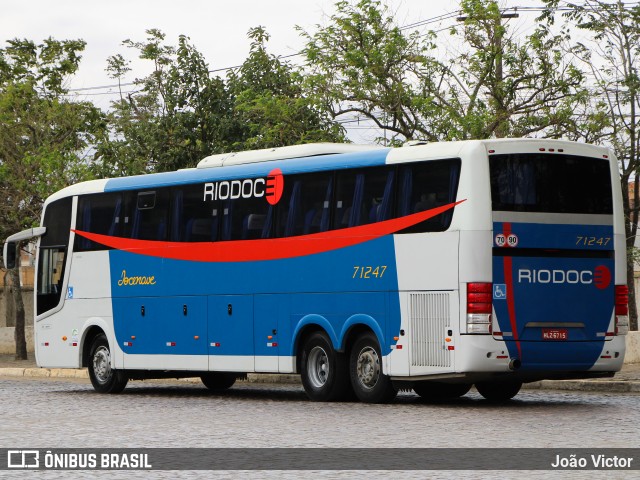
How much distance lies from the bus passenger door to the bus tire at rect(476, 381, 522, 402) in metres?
3.64

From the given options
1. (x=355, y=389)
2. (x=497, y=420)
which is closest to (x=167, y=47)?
(x=355, y=389)

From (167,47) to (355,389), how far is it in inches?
813

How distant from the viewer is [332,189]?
1978 centimetres

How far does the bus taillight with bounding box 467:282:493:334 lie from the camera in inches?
692

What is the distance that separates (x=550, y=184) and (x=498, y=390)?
3.68 metres

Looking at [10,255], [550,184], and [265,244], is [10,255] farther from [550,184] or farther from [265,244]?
[550,184]

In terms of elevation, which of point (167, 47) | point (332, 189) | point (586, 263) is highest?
point (167, 47)

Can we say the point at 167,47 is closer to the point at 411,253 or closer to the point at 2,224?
the point at 2,224

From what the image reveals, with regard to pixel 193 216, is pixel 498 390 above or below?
below

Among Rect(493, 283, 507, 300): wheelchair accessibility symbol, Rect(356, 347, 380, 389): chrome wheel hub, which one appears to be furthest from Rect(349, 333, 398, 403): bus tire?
Rect(493, 283, 507, 300): wheelchair accessibility symbol

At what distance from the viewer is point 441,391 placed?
2078 cm

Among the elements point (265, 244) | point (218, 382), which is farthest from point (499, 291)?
point (218, 382)

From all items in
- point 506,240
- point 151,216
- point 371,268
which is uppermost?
point 151,216

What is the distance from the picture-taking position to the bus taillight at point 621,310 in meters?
18.8
